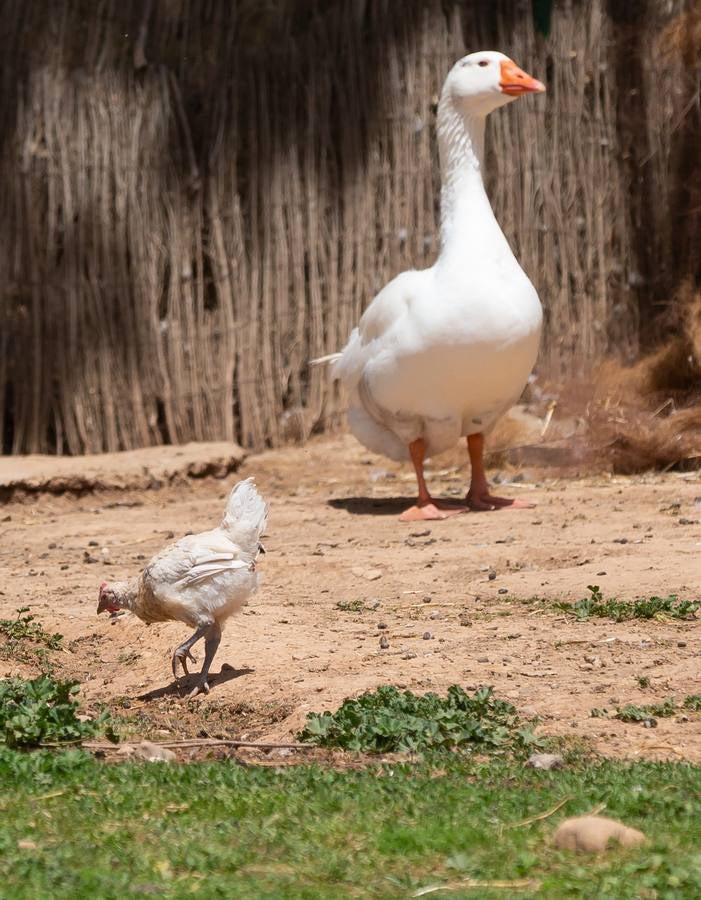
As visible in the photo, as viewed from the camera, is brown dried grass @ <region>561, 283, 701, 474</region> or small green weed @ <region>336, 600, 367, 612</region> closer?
small green weed @ <region>336, 600, 367, 612</region>

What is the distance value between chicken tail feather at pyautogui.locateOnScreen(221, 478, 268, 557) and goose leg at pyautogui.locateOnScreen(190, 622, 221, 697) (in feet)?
1.08

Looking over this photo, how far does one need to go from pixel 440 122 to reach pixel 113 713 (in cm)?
510

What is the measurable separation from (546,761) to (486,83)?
18.0ft

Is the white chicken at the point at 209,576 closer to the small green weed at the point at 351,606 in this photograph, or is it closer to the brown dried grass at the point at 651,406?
the small green weed at the point at 351,606

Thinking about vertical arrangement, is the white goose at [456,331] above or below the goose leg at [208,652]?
above

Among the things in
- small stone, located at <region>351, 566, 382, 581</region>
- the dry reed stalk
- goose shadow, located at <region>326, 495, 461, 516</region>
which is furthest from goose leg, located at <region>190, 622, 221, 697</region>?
the dry reed stalk

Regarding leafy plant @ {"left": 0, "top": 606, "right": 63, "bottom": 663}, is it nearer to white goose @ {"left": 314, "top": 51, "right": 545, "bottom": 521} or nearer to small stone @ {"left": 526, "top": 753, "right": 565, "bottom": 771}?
small stone @ {"left": 526, "top": 753, "right": 565, "bottom": 771}

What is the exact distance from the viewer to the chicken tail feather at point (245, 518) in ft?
18.3

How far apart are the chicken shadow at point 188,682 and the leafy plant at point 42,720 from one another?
0.69 meters

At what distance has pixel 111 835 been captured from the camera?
364 cm

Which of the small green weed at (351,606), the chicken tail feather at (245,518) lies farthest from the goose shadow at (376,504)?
the chicken tail feather at (245,518)

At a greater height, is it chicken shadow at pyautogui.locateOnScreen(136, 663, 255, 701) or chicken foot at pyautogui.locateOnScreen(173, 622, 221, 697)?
chicken foot at pyautogui.locateOnScreen(173, 622, 221, 697)

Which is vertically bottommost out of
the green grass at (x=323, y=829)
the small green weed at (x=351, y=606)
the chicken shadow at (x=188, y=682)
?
A: the chicken shadow at (x=188, y=682)

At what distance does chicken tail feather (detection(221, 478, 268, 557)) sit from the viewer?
220 inches
